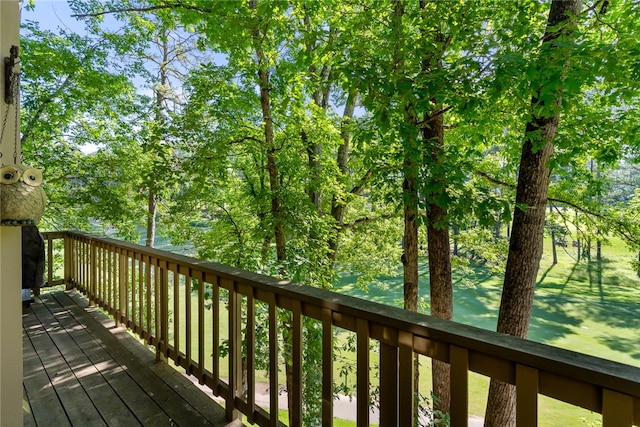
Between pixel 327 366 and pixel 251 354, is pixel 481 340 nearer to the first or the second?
pixel 327 366

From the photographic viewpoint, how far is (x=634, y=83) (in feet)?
10.2

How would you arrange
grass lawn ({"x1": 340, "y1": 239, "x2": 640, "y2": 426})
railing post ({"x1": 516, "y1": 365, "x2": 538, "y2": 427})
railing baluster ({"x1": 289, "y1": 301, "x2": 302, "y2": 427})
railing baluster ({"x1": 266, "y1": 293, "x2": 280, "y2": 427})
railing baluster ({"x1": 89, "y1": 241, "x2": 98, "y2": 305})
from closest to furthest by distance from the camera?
1. railing post ({"x1": 516, "y1": 365, "x2": 538, "y2": 427})
2. railing baluster ({"x1": 289, "y1": 301, "x2": 302, "y2": 427})
3. railing baluster ({"x1": 266, "y1": 293, "x2": 280, "y2": 427})
4. railing baluster ({"x1": 89, "y1": 241, "x2": 98, "y2": 305})
5. grass lawn ({"x1": 340, "y1": 239, "x2": 640, "y2": 426})

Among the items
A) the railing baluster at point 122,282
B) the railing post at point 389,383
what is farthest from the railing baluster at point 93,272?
the railing post at point 389,383

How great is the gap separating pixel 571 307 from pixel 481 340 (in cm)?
2449

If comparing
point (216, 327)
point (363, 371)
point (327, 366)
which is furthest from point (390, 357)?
point (216, 327)

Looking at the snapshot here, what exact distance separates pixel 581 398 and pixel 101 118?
9200 mm

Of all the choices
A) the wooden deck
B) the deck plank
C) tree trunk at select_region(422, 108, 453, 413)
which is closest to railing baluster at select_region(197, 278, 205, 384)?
the wooden deck

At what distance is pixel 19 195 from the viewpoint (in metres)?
1.27

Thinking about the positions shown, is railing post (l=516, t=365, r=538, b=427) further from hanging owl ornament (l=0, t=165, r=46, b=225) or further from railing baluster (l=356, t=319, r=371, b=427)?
hanging owl ornament (l=0, t=165, r=46, b=225)

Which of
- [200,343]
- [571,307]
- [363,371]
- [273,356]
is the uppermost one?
[363,371]

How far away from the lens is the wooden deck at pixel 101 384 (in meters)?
2.02

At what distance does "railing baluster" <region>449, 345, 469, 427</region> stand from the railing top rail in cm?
3

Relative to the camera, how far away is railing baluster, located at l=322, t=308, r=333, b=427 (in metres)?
1.44

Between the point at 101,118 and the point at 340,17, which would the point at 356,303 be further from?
the point at 101,118
